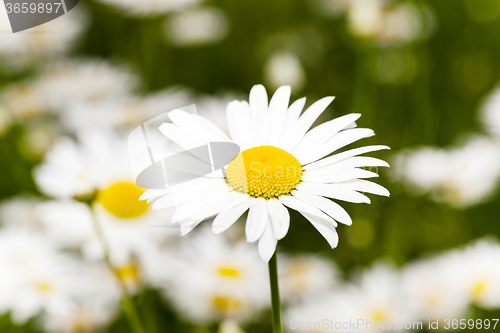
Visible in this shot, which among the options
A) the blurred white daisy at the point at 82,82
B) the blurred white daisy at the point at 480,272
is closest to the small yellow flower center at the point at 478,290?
the blurred white daisy at the point at 480,272

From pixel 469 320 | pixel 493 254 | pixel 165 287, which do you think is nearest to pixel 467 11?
pixel 493 254

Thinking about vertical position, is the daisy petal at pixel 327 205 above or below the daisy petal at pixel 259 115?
below

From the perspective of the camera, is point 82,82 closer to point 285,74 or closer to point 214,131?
point 285,74

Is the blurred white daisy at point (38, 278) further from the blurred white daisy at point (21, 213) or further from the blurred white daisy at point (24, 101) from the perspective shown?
the blurred white daisy at point (24, 101)

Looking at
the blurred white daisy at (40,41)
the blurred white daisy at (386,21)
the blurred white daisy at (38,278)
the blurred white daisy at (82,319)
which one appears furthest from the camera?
the blurred white daisy at (40,41)

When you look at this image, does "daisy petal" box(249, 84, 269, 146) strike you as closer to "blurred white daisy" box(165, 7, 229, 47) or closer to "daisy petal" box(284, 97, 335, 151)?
"daisy petal" box(284, 97, 335, 151)
